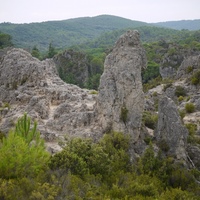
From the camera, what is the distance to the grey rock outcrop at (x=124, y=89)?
2080cm

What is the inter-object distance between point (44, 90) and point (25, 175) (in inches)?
573

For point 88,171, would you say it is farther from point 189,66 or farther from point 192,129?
point 189,66

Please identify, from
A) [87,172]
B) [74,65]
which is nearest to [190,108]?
[87,172]

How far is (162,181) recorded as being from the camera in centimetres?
1852

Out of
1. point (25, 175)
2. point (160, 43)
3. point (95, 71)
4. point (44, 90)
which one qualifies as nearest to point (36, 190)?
point (25, 175)

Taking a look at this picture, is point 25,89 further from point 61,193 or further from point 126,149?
point 61,193

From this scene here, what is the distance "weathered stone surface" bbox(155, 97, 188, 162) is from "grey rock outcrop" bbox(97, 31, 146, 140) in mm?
1630

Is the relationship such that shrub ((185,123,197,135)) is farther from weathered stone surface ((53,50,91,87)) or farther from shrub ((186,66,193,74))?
weathered stone surface ((53,50,91,87))

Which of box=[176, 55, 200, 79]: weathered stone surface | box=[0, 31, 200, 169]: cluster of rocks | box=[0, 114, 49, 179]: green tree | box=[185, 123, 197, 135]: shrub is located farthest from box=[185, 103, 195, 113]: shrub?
box=[0, 114, 49, 179]: green tree

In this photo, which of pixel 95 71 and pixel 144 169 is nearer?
pixel 144 169

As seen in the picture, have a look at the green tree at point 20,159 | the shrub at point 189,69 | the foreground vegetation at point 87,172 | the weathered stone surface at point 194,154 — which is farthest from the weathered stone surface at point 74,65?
the green tree at point 20,159

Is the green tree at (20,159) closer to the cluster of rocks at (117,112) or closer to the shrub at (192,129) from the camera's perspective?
the cluster of rocks at (117,112)

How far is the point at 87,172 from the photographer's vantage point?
16547 millimetres

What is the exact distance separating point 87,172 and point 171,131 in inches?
286
